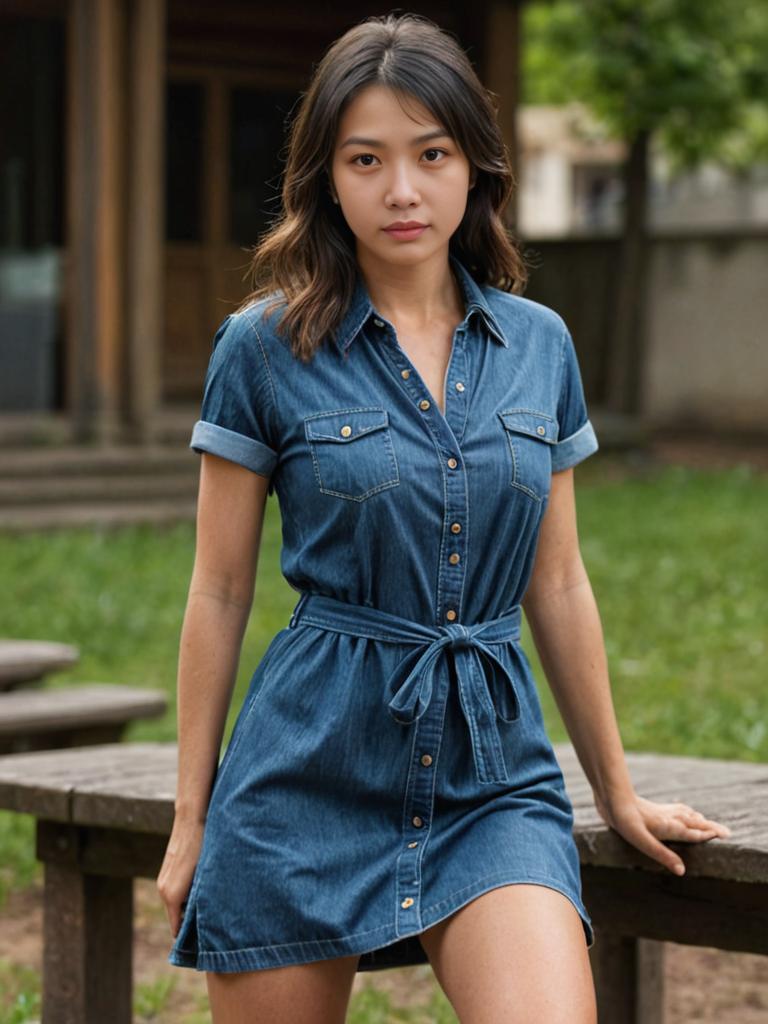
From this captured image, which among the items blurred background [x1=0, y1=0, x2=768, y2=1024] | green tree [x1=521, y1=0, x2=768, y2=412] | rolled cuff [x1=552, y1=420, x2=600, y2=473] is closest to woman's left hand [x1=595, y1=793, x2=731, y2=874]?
rolled cuff [x1=552, y1=420, x2=600, y2=473]

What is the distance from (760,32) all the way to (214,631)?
650 inches

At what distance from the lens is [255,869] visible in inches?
105

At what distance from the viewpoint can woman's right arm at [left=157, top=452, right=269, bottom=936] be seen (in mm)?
2805

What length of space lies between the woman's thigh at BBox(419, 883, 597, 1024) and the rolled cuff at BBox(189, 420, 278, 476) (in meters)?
0.69

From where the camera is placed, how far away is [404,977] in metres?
4.87

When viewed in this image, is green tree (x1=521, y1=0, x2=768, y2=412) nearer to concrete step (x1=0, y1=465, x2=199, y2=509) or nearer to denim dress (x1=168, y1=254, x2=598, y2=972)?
concrete step (x1=0, y1=465, x2=199, y2=509)

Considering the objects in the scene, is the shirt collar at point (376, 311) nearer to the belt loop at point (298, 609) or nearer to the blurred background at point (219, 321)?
the belt loop at point (298, 609)

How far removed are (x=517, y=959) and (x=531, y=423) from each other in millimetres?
779

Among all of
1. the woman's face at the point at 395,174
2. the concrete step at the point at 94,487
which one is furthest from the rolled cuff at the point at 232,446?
the concrete step at the point at 94,487

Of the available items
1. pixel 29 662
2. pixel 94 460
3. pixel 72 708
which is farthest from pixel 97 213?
pixel 72 708

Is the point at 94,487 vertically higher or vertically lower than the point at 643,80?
lower

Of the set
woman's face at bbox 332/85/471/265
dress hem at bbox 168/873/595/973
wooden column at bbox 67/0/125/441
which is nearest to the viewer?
dress hem at bbox 168/873/595/973

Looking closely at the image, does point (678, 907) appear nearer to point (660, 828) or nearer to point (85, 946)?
point (660, 828)

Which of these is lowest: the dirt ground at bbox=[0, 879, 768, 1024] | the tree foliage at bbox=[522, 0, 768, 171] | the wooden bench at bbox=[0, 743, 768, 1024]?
the dirt ground at bbox=[0, 879, 768, 1024]
